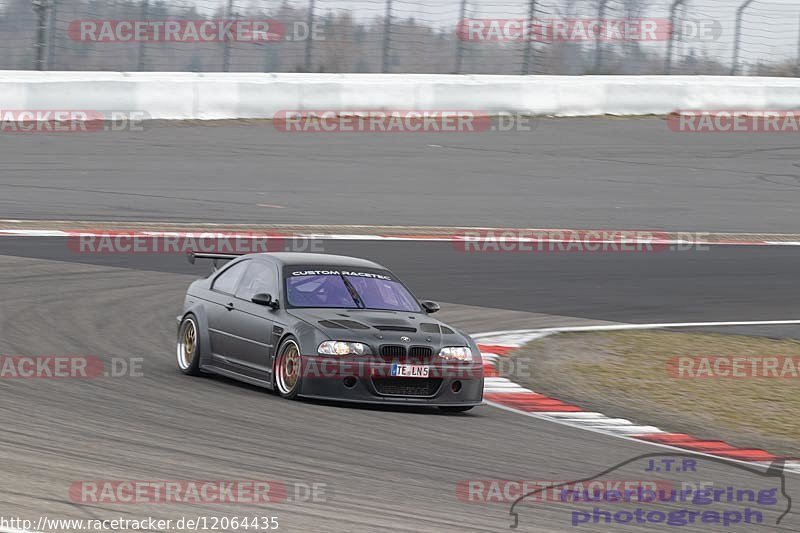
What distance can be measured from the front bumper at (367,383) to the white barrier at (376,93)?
15.4 metres

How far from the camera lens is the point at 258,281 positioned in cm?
1059

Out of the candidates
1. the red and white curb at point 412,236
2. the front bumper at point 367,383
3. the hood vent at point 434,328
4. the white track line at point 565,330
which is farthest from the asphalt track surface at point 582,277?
the front bumper at point 367,383

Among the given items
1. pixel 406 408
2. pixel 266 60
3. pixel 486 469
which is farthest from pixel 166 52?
pixel 486 469

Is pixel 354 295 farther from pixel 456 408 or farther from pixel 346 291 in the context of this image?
pixel 456 408

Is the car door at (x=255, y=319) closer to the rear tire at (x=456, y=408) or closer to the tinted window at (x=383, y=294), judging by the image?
the tinted window at (x=383, y=294)

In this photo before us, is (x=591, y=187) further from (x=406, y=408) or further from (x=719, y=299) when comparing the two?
(x=406, y=408)

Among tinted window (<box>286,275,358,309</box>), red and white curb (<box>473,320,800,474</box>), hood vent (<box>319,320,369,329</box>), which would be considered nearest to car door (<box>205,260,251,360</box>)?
tinted window (<box>286,275,358,309</box>)

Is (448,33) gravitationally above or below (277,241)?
above

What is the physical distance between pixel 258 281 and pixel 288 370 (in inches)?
44.0

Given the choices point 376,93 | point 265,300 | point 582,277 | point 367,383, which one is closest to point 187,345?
point 265,300

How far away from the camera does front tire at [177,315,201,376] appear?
1065 centimetres

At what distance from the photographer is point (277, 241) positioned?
1797 centimetres

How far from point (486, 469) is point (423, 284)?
8.40m

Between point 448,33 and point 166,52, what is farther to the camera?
point 448,33
